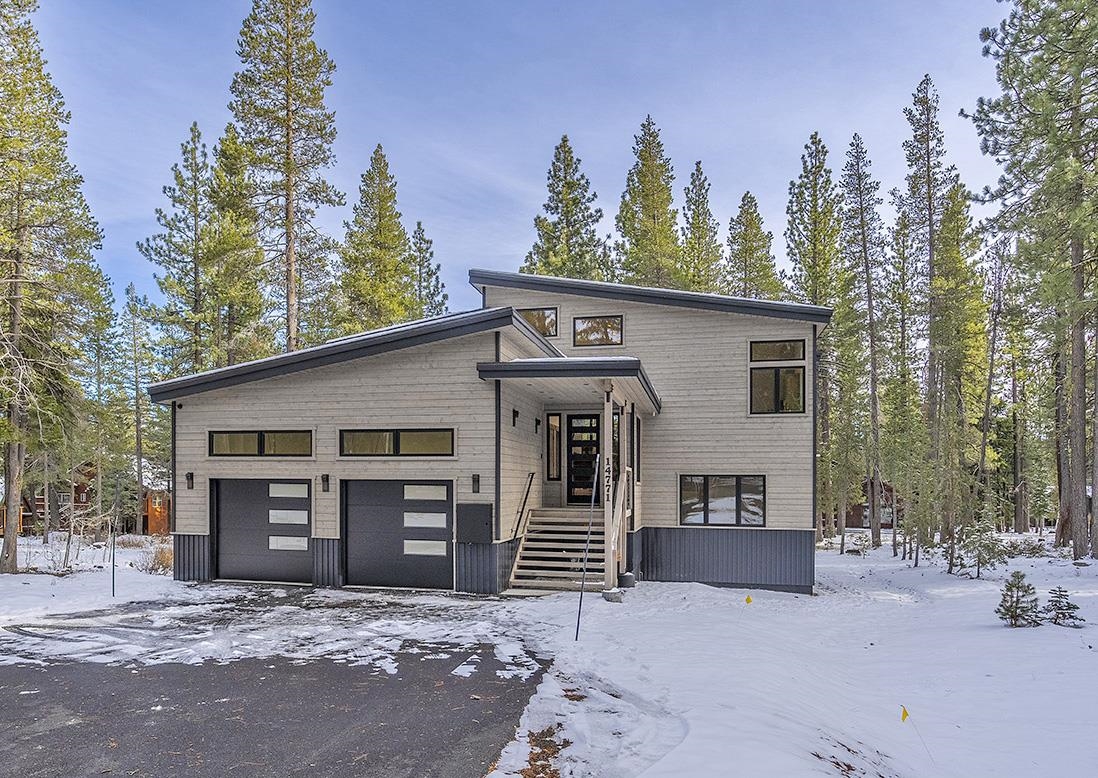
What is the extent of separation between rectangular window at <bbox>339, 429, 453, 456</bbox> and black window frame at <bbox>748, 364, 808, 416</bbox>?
20.6ft

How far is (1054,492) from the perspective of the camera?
37094 mm

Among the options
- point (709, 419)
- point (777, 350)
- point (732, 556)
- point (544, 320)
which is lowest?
point (732, 556)

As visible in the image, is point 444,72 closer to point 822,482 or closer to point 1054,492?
point 822,482

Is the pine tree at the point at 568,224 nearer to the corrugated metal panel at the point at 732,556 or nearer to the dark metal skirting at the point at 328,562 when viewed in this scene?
the corrugated metal panel at the point at 732,556

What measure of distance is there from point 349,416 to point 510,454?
108 inches

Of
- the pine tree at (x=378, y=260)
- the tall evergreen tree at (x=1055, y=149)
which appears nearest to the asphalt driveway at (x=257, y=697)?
the tall evergreen tree at (x=1055, y=149)

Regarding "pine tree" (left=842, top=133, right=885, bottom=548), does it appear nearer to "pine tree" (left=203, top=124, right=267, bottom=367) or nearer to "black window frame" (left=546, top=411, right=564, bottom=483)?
"black window frame" (left=546, top=411, right=564, bottom=483)

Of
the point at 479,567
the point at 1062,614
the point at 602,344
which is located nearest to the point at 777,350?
the point at 602,344

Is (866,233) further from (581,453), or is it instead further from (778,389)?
(581,453)

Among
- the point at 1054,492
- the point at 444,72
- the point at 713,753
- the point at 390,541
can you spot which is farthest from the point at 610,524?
the point at 1054,492

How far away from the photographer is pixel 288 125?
17.9 meters

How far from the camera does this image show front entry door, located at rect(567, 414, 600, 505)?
13930 millimetres

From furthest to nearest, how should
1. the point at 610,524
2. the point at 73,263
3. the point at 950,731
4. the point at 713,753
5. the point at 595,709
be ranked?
the point at 73,263 → the point at 610,524 → the point at 950,731 → the point at 595,709 → the point at 713,753

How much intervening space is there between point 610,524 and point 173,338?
713 inches
